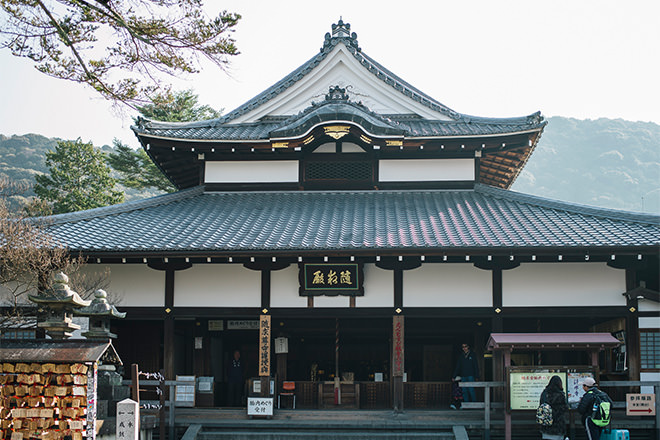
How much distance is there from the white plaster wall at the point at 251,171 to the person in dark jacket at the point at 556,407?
871cm

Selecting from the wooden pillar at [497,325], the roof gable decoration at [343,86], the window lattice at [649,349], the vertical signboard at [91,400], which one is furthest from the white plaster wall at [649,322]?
the vertical signboard at [91,400]

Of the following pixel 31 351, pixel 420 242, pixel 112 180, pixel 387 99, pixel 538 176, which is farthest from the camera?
pixel 538 176

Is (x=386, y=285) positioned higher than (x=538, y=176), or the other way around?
(x=538, y=176)

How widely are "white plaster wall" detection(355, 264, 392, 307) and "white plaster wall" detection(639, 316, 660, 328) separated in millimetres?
5255

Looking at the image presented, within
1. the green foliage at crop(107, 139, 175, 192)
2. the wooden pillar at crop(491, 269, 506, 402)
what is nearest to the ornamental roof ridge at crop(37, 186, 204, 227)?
the wooden pillar at crop(491, 269, 506, 402)

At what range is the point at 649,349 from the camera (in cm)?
1556

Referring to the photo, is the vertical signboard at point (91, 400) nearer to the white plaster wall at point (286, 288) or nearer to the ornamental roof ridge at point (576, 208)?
the white plaster wall at point (286, 288)

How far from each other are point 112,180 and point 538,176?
83961 mm

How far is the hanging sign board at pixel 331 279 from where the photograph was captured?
15.8 m

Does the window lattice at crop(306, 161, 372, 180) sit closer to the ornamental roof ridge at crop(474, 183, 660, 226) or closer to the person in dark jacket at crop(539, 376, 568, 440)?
the ornamental roof ridge at crop(474, 183, 660, 226)

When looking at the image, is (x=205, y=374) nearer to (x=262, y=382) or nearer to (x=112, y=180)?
(x=262, y=382)

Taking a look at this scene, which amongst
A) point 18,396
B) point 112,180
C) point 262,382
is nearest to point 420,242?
point 262,382

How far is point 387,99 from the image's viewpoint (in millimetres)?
20469

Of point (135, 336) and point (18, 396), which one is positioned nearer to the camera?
point (18, 396)
